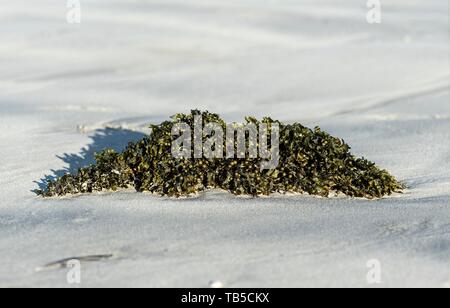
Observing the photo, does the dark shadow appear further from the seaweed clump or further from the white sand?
the seaweed clump

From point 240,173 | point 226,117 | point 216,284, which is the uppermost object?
point 226,117

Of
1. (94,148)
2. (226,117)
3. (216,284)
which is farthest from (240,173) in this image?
(226,117)

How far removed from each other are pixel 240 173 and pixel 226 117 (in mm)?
3503

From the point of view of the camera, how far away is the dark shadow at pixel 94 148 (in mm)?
Result: 6594

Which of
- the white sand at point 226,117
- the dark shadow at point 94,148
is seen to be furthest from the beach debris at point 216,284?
the dark shadow at point 94,148

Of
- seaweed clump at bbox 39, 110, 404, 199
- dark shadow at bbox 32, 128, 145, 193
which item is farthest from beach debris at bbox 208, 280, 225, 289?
dark shadow at bbox 32, 128, 145, 193

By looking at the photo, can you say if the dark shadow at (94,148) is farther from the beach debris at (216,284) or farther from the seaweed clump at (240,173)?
the beach debris at (216,284)

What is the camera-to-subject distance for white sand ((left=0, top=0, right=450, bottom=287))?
466cm

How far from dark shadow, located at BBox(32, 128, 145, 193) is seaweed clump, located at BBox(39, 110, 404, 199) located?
0.53 m

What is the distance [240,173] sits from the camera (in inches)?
230

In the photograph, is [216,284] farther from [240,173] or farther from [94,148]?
[94,148]

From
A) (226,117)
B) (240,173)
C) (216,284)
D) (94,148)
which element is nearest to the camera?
(216,284)

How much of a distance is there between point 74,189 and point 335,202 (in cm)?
188
